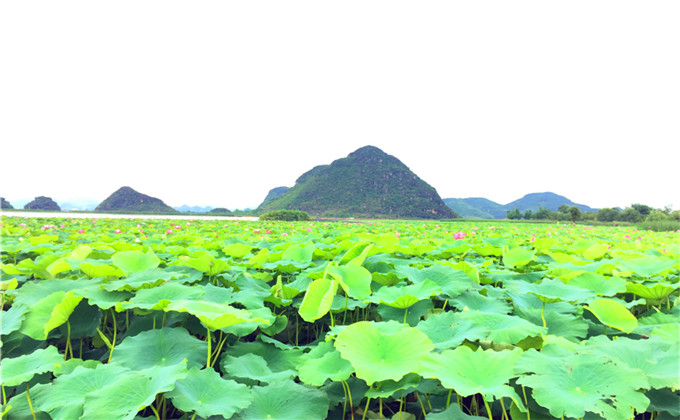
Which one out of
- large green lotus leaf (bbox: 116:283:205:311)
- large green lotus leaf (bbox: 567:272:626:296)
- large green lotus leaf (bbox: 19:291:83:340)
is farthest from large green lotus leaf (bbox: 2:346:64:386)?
large green lotus leaf (bbox: 567:272:626:296)

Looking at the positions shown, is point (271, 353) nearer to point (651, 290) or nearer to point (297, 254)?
point (297, 254)

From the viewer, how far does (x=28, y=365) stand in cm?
100

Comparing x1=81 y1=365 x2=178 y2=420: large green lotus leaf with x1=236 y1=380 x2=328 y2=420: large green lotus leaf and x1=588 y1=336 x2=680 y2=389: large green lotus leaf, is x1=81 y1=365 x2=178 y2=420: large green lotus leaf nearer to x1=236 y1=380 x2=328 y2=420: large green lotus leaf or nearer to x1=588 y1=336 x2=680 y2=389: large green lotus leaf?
x1=236 y1=380 x2=328 y2=420: large green lotus leaf

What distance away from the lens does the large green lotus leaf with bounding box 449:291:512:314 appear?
56.0 inches

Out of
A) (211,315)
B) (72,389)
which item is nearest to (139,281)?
(72,389)

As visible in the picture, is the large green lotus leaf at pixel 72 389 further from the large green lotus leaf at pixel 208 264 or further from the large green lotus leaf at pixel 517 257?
the large green lotus leaf at pixel 517 257

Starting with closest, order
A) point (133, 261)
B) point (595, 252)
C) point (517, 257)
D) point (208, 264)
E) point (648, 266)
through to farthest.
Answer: point (133, 261) → point (208, 264) → point (648, 266) → point (517, 257) → point (595, 252)

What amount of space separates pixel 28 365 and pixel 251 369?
0.70 m

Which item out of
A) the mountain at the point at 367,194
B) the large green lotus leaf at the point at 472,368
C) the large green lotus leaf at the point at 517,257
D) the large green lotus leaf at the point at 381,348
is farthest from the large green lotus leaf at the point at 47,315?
the mountain at the point at 367,194

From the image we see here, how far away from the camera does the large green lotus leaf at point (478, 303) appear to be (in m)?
1.42

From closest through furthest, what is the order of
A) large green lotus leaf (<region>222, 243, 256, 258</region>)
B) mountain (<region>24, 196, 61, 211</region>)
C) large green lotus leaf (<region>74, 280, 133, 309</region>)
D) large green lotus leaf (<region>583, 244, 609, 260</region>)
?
1. large green lotus leaf (<region>74, 280, 133, 309</region>)
2. large green lotus leaf (<region>222, 243, 256, 258</region>)
3. large green lotus leaf (<region>583, 244, 609, 260</region>)
4. mountain (<region>24, 196, 61, 211</region>)

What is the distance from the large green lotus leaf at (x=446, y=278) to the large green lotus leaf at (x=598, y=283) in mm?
554

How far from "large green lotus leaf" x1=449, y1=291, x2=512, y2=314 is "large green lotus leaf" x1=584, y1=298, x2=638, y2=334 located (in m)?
0.31

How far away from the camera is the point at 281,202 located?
83.6 meters
